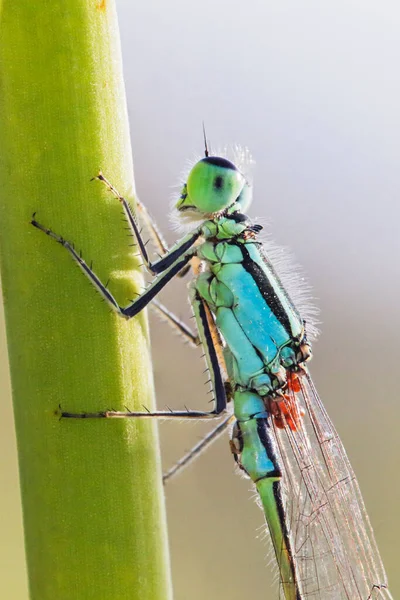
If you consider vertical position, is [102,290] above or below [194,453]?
below

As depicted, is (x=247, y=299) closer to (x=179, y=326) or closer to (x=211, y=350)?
(x=211, y=350)

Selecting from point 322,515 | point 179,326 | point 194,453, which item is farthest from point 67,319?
point 194,453

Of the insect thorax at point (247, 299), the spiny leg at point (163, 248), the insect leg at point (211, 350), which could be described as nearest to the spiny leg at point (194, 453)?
the insect leg at point (211, 350)

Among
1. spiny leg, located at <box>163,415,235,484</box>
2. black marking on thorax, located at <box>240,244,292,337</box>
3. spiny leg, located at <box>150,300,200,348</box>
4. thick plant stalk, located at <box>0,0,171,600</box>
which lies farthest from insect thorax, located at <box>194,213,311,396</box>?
thick plant stalk, located at <box>0,0,171,600</box>

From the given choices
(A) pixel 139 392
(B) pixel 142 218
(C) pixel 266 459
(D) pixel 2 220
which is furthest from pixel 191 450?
(D) pixel 2 220

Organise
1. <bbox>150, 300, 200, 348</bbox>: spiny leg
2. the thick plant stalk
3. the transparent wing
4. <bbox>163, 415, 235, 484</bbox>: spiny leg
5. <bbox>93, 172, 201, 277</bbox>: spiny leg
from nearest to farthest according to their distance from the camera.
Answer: the thick plant stalk < <bbox>93, 172, 201, 277</bbox>: spiny leg < the transparent wing < <bbox>150, 300, 200, 348</bbox>: spiny leg < <bbox>163, 415, 235, 484</bbox>: spiny leg

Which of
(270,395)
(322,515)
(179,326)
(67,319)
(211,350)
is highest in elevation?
(179,326)

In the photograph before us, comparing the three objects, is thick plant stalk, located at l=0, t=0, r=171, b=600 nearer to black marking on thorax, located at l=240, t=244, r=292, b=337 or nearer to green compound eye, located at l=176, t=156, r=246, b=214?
green compound eye, located at l=176, t=156, r=246, b=214
